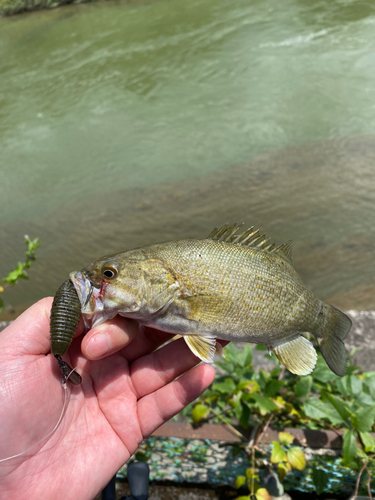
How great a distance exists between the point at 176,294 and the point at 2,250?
18.8ft

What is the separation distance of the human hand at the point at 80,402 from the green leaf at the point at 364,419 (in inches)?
41.0

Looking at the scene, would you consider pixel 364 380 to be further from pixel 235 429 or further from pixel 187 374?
pixel 187 374

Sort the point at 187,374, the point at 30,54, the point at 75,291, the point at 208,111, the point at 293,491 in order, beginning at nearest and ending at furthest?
the point at 75,291
the point at 187,374
the point at 293,491
the point at 208,111
the point at 30,54

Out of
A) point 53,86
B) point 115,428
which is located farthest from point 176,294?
point 53,86

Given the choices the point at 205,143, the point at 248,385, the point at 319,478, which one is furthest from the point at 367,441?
the point at 205,143

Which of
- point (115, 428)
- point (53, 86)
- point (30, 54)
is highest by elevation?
point (30, 54)

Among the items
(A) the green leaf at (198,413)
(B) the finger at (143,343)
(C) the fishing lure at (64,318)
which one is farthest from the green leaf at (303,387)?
(C) the fishing lure at (64,318)

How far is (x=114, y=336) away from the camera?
85.4 inches

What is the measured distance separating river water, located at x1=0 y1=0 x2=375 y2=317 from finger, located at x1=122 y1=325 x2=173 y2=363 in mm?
3178

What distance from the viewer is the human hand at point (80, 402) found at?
2.11 metres

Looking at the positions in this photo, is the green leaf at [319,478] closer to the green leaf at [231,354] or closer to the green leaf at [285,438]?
the green leaf at [285,438]

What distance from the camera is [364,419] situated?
7.91 ft

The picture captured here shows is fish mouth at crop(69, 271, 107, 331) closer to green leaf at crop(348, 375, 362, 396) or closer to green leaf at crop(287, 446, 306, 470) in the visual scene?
green leaf at crop(287, 446, 306, 470)

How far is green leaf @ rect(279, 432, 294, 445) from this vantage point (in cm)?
260
